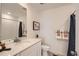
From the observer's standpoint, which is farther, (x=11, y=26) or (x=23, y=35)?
(x=23, y=35)

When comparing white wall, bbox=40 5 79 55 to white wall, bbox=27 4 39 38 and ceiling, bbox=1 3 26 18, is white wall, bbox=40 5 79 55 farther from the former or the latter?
ceiling, bbox=1 3 26 18

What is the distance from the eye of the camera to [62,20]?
6.88ft

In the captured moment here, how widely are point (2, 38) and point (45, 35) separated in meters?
0.76

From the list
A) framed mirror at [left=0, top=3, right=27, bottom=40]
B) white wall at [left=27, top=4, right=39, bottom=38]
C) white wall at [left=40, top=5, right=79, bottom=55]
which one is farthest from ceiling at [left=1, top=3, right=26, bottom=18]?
white wall at [left=40, top=5, right=79, bottom=55]

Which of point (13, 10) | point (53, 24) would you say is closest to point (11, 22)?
point (13, 10)

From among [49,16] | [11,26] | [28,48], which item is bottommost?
[28,48]

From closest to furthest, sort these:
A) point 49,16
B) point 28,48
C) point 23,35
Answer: point 28,48, point 49,16, point 23,35

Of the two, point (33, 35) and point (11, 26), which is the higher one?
point (11, 26)

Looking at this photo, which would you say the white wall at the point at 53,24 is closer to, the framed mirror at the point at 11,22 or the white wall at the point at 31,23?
the white wall at the point at 31,23

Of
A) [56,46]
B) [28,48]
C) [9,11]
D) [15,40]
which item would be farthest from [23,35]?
[56,46]

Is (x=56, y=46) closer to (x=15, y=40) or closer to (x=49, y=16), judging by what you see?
(x=49, y=16)

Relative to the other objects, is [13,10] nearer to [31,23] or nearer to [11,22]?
[11,22]

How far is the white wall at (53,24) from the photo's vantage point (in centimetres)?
205

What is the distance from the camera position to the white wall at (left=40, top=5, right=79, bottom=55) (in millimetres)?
2049
